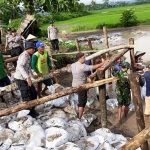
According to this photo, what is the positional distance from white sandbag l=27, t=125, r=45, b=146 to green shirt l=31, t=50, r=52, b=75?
152cm

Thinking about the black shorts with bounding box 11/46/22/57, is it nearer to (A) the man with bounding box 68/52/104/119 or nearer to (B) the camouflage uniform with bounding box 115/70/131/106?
(A) the man with bounding box 68/52/104/119

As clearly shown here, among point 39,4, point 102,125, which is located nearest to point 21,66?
point 102,125

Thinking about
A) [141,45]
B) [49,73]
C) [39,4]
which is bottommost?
[141,45]

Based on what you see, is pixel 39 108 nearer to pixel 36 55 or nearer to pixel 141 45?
pixel 36 55

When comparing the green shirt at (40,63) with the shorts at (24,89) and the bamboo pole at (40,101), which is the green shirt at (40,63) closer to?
the shorts at (24,89)

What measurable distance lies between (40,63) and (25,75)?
38.4 inches

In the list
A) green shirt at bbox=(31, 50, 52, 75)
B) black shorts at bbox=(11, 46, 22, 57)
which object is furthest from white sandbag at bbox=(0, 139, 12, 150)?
black shorts at bbox=(11, 46, 22, 57)

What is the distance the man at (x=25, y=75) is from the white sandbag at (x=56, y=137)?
2.78ft

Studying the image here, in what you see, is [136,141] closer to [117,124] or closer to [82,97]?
[82,97]

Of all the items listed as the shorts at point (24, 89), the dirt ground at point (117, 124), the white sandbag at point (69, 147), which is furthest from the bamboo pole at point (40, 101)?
the dirt ground at point (117, 124)

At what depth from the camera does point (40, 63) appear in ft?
17.9

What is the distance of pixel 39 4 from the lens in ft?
46.4

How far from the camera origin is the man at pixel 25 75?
14.9 feet

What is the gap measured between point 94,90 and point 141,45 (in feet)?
28.5
